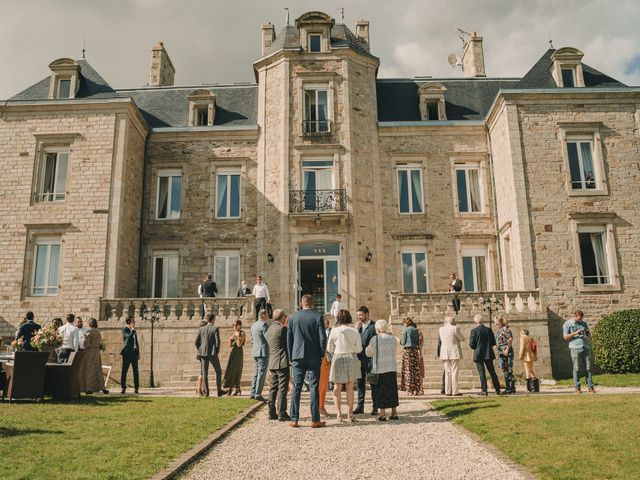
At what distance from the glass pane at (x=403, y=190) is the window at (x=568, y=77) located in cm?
616

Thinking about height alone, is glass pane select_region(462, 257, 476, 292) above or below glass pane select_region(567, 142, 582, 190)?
below

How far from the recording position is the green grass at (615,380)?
12.6 meters

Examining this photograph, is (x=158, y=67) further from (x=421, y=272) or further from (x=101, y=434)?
(x=101, y=434)

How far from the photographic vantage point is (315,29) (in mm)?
19969

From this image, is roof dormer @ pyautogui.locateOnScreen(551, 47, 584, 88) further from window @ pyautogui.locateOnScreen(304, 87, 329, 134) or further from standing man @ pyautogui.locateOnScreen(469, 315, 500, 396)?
standing man @ pyautogui.locateOnScreen(469, 315, 500, 396)

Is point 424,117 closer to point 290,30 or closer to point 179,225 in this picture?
point 290,30

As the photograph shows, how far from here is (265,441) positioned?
265 inches

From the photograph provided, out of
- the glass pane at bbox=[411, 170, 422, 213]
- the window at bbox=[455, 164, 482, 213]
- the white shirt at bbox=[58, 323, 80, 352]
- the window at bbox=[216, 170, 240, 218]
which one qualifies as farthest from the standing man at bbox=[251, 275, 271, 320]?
the window at bbox=[455, 164, 482, 213]

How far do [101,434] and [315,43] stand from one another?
54.5 ft

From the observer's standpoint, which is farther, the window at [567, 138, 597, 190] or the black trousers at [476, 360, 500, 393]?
the window at [567, 138, 597, 190]

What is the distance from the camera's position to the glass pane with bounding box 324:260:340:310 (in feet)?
59.5

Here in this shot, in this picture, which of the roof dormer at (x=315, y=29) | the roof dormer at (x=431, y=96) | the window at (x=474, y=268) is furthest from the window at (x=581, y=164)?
the roof dormer at (x=315, y=29)

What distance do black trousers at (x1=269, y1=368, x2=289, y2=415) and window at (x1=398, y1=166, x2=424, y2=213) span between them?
489 inches

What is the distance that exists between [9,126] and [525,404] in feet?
58.8
